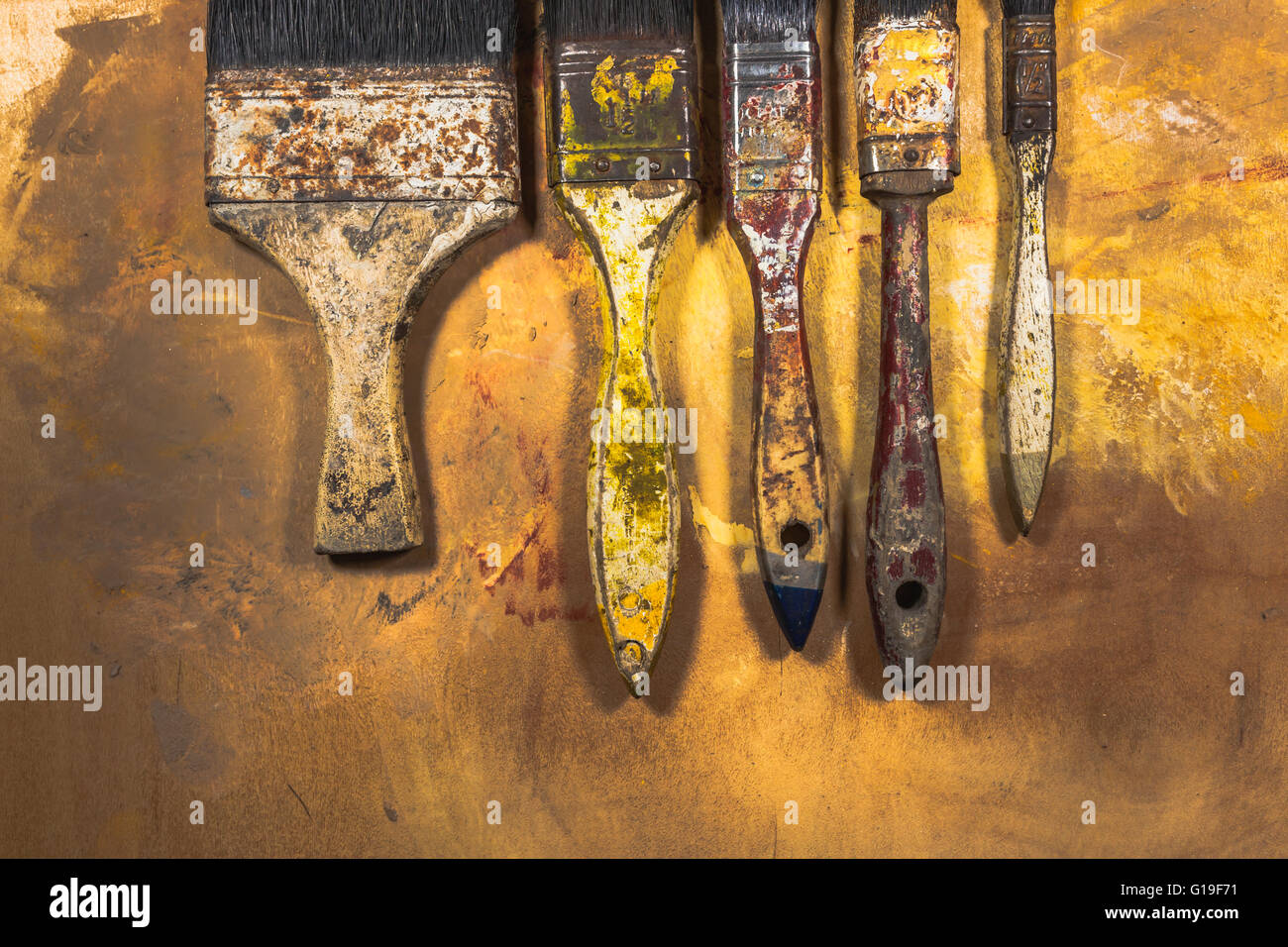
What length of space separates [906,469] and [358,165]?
55cm

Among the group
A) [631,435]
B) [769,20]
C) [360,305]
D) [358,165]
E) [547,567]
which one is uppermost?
[769,20]

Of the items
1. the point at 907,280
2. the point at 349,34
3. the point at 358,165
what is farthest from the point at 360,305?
the point at 907,280

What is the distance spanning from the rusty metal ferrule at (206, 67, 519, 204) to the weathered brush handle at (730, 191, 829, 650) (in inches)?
9.8

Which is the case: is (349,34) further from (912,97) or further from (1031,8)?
(1031,8)

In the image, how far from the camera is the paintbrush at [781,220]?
35.4 inches

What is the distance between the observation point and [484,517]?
3.27 ft

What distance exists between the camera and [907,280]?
3.01 ft

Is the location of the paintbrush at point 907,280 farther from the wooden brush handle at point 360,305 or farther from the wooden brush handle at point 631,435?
the wooden brush handle at point 360,305

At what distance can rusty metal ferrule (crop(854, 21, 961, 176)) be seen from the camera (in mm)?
896

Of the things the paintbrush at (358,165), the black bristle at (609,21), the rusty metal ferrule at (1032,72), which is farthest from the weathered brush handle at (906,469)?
the paintbrush at (358,165)

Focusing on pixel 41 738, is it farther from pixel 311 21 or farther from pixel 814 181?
pixel 814 181

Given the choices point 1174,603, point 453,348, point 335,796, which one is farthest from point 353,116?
point 1174,603

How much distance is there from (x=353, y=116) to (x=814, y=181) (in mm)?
413

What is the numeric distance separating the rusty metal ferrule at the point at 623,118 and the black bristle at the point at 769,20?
0.22 feet
